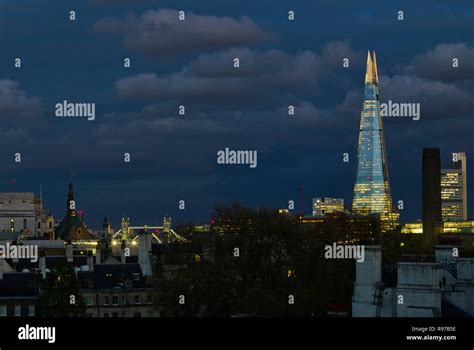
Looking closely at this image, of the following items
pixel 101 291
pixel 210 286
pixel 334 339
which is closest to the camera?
pixel 334 339

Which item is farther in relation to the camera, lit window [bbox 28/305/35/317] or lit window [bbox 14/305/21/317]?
lit window [bbox 14/305/21/317]

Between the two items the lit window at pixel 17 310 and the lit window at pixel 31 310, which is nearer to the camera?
the lit window at pixel 31 310

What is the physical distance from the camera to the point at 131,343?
23.1 metres

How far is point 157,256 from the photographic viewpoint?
10219cm

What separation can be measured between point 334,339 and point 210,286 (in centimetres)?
4343

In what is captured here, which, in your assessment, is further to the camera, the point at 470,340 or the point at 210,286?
the point at 210,286

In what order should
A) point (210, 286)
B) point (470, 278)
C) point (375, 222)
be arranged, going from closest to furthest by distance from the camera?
point (470, 278)
point (210, 286)
point (375, 222)

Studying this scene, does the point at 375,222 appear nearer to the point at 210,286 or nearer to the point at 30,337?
the point at 210,286

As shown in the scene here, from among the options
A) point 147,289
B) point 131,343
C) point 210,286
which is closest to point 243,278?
point 210,286

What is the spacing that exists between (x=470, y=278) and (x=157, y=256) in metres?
60.0

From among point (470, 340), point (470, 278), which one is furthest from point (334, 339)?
point (470, 278)

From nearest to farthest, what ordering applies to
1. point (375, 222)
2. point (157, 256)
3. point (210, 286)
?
point (210, 286), point (157, 256), point (375, 222)

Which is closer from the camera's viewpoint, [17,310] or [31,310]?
[31,310]

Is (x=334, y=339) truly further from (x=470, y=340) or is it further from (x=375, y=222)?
(x=375, y=222)
